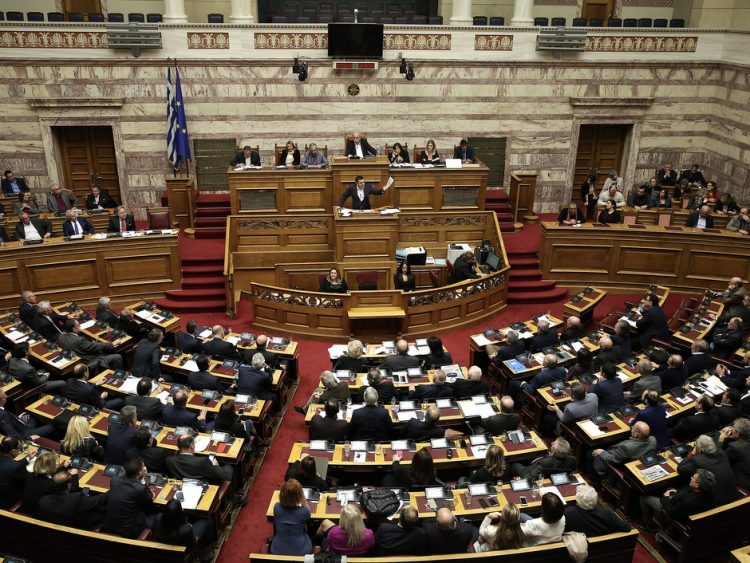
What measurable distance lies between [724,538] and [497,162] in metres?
11.3

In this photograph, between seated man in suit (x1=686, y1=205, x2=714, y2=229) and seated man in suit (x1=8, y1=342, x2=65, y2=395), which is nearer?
seated man in suit (x1=8, y1=342, x2=65, y2=395)

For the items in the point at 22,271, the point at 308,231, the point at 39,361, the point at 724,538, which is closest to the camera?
the point at 724,538

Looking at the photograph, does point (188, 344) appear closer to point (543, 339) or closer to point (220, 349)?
point (220, 349)

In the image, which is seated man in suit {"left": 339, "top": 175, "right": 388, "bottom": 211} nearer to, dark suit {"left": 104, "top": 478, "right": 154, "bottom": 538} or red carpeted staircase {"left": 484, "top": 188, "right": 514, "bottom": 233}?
red carpeted staircase {"left": 484, "top": 188, "right": 514, "bottom": 233}

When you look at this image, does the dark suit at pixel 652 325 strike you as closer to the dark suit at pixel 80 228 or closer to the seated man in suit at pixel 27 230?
the dark suit at pixel 80 228

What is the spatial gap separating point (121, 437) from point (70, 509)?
1.08 metres

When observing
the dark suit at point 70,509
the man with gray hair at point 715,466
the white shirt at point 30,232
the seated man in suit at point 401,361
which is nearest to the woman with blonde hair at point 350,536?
the dark suit at point 70,509

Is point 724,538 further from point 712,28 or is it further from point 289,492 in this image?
point 712,28

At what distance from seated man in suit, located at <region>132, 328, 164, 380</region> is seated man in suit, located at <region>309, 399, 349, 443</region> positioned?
258 centimetres

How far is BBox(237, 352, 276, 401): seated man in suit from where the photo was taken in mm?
8508

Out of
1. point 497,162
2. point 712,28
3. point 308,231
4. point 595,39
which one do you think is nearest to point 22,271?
point 308,231

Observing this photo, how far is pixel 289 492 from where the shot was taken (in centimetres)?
581

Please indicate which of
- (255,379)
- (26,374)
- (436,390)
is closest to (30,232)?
(26,374)

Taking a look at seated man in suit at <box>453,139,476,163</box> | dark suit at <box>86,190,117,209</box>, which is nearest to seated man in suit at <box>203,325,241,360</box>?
dark suit at <box>86,190,117,209</box>
